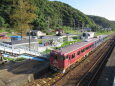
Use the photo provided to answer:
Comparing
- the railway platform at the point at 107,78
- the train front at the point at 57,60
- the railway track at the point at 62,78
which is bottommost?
the railway track at the point at 62,78

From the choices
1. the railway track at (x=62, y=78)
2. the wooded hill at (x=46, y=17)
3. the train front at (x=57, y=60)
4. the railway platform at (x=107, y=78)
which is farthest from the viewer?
the wooded hill at (x=46, y=17)

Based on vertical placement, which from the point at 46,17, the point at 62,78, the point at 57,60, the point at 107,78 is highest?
the point at 46,17

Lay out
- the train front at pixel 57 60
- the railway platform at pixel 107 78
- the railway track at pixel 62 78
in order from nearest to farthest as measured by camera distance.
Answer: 1. the railway platform at pixel 107 78
2. the railway track at pixel 62 78
3. the train front at pixel 57 60

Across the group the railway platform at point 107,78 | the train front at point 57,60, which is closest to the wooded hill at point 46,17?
the train front at point 57,60

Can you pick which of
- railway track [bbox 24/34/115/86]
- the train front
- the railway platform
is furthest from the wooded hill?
the railway platform

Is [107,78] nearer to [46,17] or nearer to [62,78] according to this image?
[62,78]

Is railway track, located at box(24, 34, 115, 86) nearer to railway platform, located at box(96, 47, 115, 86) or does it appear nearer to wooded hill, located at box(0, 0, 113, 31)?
railway platform, located at box(96, 47, 115, 86)

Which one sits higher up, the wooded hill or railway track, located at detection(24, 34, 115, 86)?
the wooded hill

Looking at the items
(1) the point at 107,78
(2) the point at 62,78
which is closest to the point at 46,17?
(2) the point at 62,78

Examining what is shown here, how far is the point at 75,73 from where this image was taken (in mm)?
16625

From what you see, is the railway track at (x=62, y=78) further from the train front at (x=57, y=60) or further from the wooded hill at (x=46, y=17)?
the wooded hill at (x=46, y=17)

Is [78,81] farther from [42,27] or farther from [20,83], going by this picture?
[42,27]

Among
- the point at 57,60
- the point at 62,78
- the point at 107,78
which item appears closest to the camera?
the point at 107,78

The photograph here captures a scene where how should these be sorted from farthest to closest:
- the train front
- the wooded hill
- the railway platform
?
the wooded hill → the train front → the railway platform
